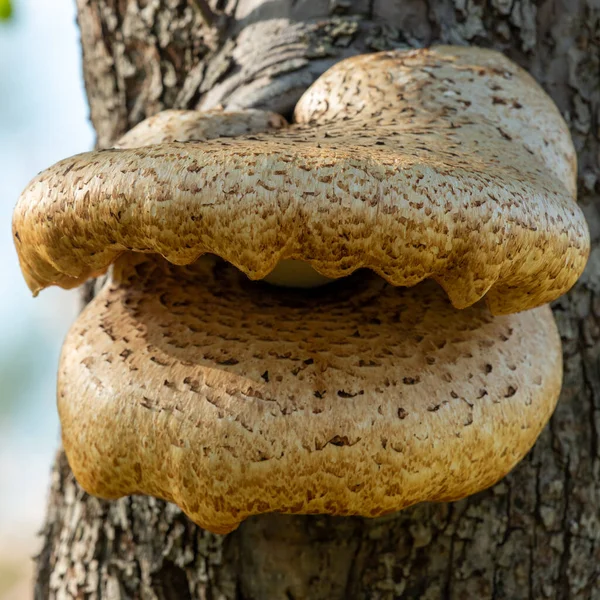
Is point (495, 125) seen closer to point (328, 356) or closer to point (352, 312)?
point (352, 312)

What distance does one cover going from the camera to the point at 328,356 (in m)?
1.81

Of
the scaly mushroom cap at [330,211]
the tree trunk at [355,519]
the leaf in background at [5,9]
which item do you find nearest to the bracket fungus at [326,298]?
the scaly mushroom cap at [330,211]

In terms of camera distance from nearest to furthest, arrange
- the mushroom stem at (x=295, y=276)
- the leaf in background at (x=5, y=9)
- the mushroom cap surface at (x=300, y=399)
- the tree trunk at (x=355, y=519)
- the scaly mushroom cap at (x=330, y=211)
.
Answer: the scaly mushroom cap at (x=330, y=211)
the mushroom cap surface at (x=300, y=399)
the mushroom stem at (x=295, y=276)
the tree trunk at (x=355, y=519)
the leaf in background at (x=5, y=9)

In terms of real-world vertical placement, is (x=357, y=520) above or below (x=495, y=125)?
below

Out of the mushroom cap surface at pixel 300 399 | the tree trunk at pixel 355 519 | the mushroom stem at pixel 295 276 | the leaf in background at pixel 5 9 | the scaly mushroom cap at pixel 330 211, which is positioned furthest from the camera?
the leaf in background at pixel 5 9

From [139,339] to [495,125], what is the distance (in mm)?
1160

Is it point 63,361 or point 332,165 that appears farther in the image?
point 63,361

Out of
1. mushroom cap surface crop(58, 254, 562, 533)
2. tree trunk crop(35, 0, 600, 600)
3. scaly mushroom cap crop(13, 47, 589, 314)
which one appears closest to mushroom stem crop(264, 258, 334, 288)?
mushroom cap surface crop(58, 254, 562, 533)

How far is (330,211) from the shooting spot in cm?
139

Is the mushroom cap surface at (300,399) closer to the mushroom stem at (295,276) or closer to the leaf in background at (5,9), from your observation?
the mushroom stem at (295,276)

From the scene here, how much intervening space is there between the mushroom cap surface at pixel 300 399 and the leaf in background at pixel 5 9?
1.74m

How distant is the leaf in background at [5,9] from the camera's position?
10.2 ft

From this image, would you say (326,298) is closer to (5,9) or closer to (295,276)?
(295,276)

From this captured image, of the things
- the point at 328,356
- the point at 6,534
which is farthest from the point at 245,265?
the point at 6,534
